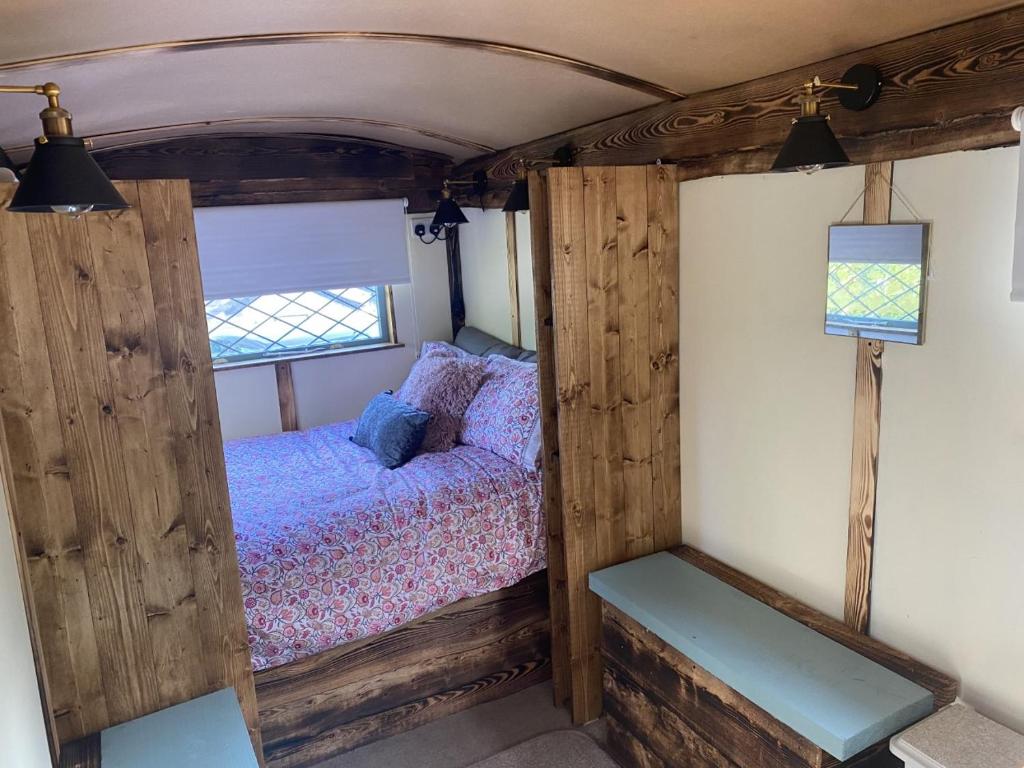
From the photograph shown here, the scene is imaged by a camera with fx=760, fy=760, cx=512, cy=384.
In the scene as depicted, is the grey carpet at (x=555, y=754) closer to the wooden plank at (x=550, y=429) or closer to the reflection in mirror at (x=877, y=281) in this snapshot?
the wooden plank at (x=550, y=429)

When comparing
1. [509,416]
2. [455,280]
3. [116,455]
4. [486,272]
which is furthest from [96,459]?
[455,280]

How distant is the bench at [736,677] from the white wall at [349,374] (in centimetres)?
247

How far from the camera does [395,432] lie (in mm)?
3393

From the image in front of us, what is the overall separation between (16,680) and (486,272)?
11.2 feet

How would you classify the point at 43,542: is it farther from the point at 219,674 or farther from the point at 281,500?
the point at 281,500

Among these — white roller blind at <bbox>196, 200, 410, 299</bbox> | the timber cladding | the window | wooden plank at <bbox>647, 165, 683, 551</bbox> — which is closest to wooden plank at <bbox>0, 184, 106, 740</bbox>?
the timber cladding

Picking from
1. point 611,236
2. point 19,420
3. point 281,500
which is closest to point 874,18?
point 611,236

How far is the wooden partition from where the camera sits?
249cm

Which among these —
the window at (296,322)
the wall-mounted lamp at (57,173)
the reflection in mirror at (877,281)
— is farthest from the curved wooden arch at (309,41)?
the window at (296,322)

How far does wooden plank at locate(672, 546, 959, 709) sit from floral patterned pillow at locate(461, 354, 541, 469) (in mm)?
719

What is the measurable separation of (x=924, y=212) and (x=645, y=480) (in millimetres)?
1310

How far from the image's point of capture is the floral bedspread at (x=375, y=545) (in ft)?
8.39

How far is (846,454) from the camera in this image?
6.88ft

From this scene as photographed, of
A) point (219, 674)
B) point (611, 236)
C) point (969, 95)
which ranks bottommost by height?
point (219, 674)
